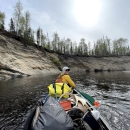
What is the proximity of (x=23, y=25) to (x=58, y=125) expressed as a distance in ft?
183

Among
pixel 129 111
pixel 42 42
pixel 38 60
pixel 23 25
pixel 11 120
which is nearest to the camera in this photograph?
pixel 11 120

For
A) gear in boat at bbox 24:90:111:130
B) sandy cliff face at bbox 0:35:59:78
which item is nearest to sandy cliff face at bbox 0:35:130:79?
sandy cliff face at bbox 0:35:59:78

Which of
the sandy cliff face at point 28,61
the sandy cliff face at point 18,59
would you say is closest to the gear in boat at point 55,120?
the sandy cliff face at point 28,61

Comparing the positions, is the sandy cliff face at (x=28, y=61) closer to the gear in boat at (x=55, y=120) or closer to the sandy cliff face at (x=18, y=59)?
the sandy cliff face at (x=18, y=59)

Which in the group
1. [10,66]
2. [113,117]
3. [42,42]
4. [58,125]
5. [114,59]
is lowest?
[113,117]

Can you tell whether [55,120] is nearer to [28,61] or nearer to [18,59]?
[18,59]

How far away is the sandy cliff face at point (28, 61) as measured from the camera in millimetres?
29305

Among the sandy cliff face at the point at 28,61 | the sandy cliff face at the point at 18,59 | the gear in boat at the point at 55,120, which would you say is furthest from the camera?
the sandy cliff face at the point at 28,61

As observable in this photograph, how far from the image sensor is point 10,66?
96.1ft

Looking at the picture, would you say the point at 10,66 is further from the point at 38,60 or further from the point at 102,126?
the point at 102,126

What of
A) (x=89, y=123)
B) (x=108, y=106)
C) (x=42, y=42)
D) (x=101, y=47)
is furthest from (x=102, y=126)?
(x=101, y=47)

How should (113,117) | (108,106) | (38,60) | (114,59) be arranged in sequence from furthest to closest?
(114,59) < (38,60) < (108,106) < (113,117)

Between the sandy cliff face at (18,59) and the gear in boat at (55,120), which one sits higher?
A: the sandy cliff face at (18,59)

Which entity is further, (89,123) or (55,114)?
(89,123)
